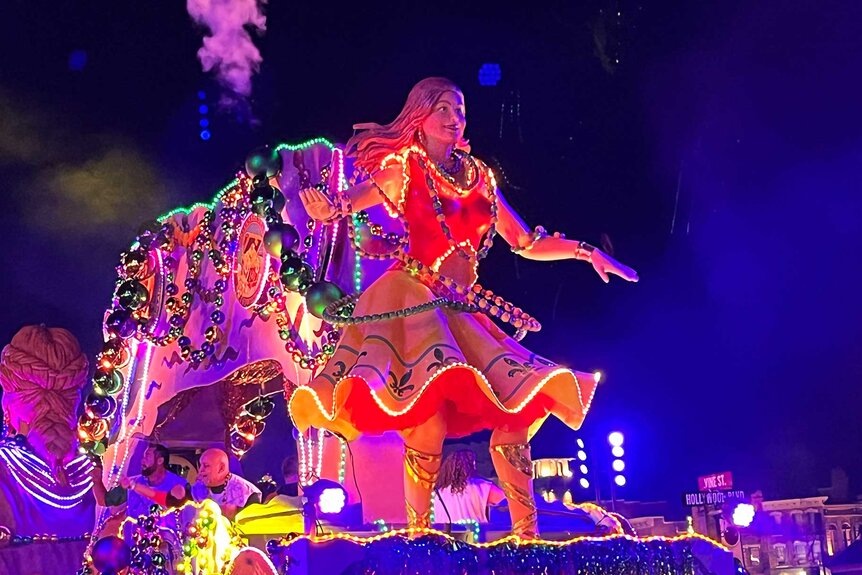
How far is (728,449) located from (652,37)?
6097 mm

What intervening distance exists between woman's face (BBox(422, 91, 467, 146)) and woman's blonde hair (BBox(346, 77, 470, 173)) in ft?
0.07

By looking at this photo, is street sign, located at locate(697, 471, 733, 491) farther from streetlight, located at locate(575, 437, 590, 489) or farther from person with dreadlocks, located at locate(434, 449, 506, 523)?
person with dreadlocks, located at locate(434, 449, 506, 523)

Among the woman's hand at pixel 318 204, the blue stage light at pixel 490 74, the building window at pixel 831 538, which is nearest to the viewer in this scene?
the woman's hand at pixel 318 204

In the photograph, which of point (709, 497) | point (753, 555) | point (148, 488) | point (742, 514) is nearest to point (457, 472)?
point (742, 514)

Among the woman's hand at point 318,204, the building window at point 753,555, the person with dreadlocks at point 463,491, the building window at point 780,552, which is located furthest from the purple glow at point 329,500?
the building window at point 780,552

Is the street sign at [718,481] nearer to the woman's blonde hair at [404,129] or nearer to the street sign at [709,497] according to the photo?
the street sign at [709,497]

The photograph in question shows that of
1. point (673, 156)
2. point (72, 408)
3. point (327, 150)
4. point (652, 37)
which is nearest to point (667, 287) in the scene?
point (673, 156)

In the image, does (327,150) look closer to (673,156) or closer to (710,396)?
(673,156)

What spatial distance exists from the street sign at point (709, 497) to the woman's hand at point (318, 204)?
15.3ft

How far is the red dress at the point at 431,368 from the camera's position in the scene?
366cm

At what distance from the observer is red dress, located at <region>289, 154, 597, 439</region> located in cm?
366

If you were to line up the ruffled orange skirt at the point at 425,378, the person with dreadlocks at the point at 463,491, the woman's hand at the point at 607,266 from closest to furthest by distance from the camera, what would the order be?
1. the ruffled orange skirt at the point at 425,378
2. the woman's hand at the point at 607,266
3. the person with dreadlocks at the point at 463,491

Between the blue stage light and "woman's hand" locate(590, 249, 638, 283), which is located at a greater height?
the blue stage light

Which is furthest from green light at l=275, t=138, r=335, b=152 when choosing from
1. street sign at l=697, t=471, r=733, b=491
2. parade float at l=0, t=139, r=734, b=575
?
street sign at l=697, t=471, r=733, b=491
